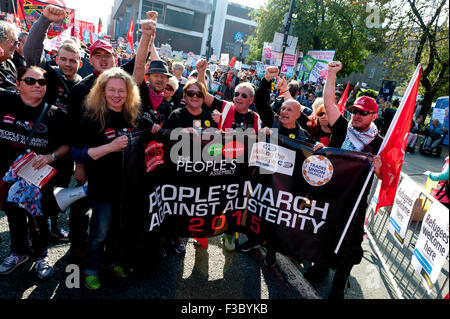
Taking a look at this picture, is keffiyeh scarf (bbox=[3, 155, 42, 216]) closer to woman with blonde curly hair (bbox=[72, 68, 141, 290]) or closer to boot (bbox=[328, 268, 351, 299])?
woman with blonde curly hair (bbox=[72, 68, 141, 290])

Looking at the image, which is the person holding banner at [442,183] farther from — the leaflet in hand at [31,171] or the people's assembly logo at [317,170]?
the leaflet in hand at [31,171]

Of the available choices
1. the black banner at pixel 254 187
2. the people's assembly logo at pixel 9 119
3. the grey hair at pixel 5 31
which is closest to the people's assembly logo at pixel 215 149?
the black banner at pixel 254 187

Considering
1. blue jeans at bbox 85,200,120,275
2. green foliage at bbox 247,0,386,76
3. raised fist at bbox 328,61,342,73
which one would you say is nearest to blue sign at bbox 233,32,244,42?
green foliage at bbox 247,0,386,76

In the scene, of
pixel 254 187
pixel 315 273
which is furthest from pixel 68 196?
pixel 315 273

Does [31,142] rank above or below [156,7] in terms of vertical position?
below

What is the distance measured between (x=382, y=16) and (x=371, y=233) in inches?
523

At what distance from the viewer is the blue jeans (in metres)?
2.75

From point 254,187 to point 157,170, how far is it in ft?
3.46

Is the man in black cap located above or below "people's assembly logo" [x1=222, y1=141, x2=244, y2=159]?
above

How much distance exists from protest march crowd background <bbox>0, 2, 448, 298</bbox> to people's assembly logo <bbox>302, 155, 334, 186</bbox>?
0.01 m

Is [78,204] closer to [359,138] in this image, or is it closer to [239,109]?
[239,109]

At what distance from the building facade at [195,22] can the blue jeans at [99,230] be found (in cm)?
5085

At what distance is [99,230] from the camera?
2.78 metres

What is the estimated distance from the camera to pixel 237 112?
395 cm
